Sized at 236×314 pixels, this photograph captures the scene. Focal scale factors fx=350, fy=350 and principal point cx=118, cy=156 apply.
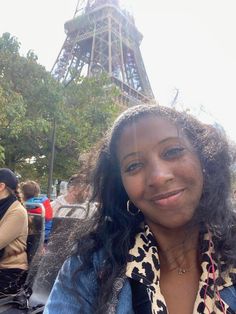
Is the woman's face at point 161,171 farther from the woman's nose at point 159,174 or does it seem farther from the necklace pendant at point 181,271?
the necklace pendant at point 181,271

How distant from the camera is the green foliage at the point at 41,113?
12.7m

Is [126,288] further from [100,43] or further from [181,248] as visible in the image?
[100,43]

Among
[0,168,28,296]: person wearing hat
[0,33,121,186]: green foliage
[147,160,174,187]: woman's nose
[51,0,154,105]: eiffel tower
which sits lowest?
[0,168,28,296]: person wearing hat

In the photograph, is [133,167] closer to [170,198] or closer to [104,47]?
[170,198]

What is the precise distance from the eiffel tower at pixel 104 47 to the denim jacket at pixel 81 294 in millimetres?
31643

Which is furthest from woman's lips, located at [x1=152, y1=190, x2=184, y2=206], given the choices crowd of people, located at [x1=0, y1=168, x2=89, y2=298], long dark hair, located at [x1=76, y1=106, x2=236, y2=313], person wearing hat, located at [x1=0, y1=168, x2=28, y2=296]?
person wearing hat, located at [x1=0, y1=168, x2=28, y2=296]

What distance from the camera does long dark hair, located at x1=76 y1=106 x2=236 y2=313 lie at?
136 centimetres

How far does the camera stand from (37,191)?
18.9ft

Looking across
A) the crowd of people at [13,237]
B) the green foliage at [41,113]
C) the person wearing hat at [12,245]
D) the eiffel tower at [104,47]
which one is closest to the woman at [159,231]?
the crowd of people at [13,237]

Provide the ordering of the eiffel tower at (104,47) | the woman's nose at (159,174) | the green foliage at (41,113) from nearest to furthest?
the woman's nose at (159,174)
the green foliage at (41,113)
the eiffel tower at (104,47)

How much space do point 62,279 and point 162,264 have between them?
16.2 inches

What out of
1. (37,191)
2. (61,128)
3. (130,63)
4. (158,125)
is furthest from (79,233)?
(130,63)

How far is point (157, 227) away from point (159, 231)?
0.02 meters

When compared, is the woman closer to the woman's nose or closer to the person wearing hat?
the woman's nose
